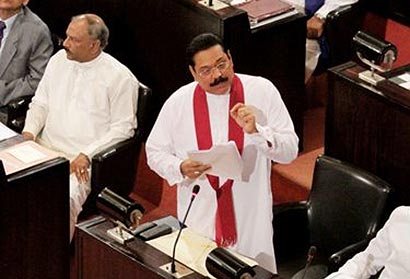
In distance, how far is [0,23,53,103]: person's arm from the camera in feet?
23.1

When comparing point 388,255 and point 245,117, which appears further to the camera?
point 245,117

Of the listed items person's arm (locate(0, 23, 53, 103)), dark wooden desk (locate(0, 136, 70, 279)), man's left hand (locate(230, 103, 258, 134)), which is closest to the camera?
man's left hand (locate(230, 103, 258, 134))

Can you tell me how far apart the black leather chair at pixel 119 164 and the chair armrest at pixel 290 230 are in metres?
0.96

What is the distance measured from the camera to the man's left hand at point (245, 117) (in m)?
5.15

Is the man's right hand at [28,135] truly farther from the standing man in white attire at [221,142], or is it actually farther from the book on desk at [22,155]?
the standing man in white attire at [221,142]

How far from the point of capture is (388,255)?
16.4ft

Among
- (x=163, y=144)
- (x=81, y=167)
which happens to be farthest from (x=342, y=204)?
(x=81, y=167)

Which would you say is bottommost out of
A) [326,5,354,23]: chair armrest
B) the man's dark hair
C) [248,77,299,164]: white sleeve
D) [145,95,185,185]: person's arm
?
[326,5,354,23]: chair armrest

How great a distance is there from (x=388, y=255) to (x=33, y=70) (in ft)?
9.22

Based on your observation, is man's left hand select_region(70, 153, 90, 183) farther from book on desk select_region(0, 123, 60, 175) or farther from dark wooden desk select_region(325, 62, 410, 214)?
dark wooden desk select_region(325, 62, 410, 214)

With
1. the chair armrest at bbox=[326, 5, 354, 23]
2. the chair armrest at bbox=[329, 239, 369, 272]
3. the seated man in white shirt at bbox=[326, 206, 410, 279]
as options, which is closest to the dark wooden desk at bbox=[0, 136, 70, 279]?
the chair armrest at bbox=[329, 239, 369, 272]

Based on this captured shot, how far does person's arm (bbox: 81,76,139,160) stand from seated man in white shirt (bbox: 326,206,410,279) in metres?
1.82

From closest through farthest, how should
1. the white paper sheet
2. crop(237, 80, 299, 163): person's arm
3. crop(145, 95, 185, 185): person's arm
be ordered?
crop(237, 80, 299, 163): person's arm < crop(145, 95, 185, 185): person's arm < the white paper sheet

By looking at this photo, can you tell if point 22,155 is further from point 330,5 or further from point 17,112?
point 330,5
